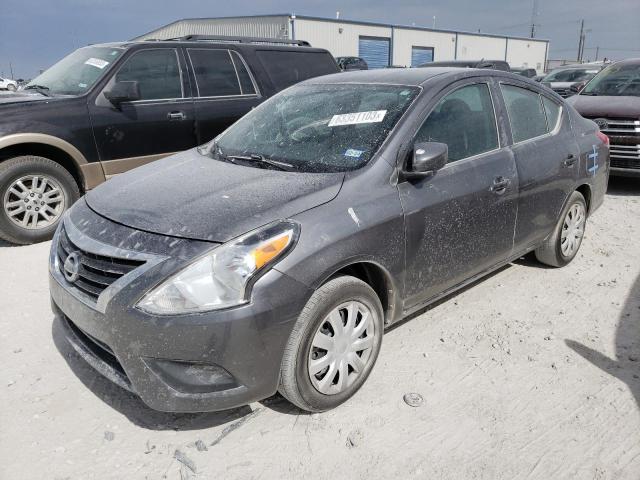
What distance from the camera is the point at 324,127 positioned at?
10.6ft

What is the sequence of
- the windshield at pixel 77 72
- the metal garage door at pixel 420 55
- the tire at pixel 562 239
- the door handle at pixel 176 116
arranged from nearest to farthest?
the tire at pixel 562 239 < the windshield at pixel 77 72 < the door handle at pixel 176 116 < the metal garage door at pixel 420 55

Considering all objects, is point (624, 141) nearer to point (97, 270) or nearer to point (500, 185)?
point (500, 185)

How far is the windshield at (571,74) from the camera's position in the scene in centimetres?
1675

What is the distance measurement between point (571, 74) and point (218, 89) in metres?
14.9

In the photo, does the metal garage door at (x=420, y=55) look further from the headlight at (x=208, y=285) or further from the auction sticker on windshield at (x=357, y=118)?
the headlight at (x=208, y=285)

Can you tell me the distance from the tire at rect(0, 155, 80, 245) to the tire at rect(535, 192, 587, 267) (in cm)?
445

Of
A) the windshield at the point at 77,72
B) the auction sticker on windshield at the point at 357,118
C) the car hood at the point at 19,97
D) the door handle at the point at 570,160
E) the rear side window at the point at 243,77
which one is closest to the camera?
the auction sticker on windshield at the point at 357,118

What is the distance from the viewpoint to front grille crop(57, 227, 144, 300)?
92.8 inches

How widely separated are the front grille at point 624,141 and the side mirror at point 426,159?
5.08m

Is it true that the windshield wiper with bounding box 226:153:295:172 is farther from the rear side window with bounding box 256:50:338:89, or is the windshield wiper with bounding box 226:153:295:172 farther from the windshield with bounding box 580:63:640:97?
the windshield with bounding box 580:63:640:97

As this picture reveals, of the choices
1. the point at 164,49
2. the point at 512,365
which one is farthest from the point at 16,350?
the point at 164,49

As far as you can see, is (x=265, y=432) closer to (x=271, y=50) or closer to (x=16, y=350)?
(x=16, y=350)

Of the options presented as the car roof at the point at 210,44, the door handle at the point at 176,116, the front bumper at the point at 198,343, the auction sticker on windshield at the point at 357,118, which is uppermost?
the car roof at the point at 210,44

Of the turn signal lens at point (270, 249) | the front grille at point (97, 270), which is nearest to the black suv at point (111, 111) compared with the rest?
the front grille at point (97, 270)
